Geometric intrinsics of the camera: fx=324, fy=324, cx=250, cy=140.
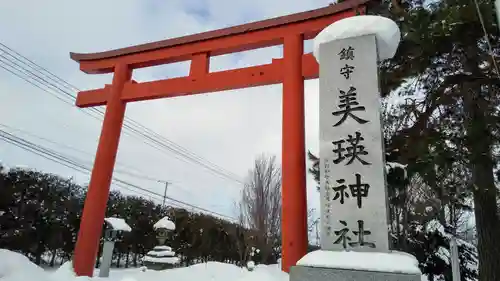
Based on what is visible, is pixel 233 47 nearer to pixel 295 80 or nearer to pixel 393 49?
pixel 295 80

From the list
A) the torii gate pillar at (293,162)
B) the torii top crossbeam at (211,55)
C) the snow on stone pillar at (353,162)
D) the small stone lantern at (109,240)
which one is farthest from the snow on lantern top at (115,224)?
the snow on stone pillar at (353,162)

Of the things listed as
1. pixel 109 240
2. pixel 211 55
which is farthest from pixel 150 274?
pixel 211 55

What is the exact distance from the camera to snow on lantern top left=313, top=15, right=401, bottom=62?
10.3ft

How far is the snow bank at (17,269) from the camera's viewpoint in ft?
16.2

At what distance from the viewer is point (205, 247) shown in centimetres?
1563

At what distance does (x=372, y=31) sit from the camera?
3.17 m

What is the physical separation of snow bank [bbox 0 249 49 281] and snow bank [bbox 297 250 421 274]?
15.5ft

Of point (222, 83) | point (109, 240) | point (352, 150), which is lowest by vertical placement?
point (109, 240)

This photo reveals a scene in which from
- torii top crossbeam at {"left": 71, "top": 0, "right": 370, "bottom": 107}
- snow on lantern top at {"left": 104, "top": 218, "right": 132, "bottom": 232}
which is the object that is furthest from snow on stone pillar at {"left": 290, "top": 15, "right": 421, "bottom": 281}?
snow on lantern top at {"left": 104, "top": 218, "right": 132, "bottom": 232}

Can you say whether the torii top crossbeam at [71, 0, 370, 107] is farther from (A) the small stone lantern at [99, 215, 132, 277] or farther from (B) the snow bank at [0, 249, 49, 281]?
(B) the snow bank at [0, 249, 49, 281]

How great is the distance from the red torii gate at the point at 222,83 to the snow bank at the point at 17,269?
0.84m

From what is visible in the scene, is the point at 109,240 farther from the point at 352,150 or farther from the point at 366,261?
the point at 366,261

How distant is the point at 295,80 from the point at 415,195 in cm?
835

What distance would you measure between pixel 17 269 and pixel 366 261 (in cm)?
540
